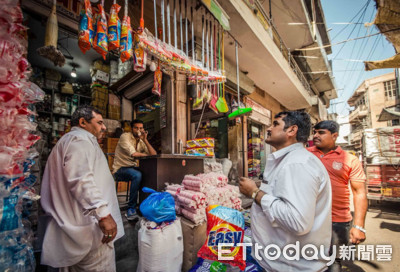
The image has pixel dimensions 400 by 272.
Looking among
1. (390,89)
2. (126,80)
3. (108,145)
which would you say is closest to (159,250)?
(108,145)

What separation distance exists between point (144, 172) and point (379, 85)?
36946mm

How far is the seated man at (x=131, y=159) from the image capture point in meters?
3.24

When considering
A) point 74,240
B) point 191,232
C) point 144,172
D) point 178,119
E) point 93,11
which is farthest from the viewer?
point 178,119

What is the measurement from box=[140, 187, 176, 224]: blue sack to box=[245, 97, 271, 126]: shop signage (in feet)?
21.4

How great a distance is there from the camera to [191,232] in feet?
7.85

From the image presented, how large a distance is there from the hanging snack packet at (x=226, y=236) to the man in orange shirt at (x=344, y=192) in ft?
4.00

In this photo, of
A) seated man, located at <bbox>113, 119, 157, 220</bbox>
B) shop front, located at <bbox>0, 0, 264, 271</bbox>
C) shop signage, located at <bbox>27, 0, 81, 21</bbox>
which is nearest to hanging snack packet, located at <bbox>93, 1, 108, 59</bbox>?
shop front, located at <bbox>0, 0, 264, 271</bbox>

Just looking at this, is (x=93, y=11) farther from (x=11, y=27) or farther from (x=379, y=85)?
(x=379, y=85)

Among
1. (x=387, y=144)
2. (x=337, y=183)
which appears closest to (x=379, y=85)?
(x=387, y=144)

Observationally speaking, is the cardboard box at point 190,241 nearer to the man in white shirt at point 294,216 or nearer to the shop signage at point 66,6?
the man in white shirt at point 294,216

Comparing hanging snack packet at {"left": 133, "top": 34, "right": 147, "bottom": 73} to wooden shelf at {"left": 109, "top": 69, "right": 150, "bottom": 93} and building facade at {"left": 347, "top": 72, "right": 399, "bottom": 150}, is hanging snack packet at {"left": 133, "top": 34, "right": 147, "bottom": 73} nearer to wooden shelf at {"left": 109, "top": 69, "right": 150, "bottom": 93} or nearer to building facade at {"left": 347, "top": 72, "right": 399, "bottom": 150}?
wooden shelf at {"left": 109, "top": 69, "right": 150, "bottom": 93}

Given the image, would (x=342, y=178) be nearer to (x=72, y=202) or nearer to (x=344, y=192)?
(x=344, y=192)

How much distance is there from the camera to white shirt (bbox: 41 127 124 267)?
1548 millimetres

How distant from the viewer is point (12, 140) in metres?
1.39
